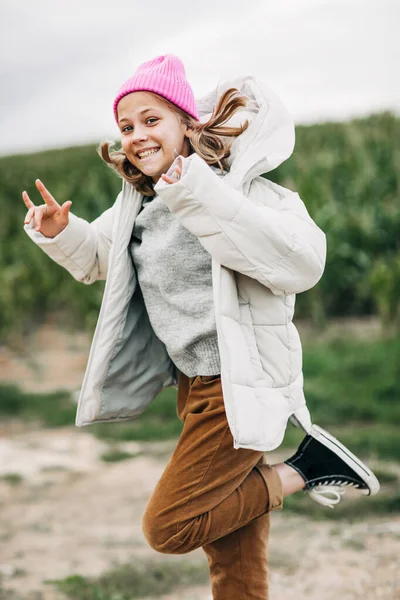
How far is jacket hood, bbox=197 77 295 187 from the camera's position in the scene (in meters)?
2.33

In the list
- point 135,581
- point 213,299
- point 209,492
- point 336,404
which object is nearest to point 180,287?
point 213,299

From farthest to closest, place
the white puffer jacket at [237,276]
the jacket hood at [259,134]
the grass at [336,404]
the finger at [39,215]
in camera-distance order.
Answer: the grass at [336,404], the finger at [39,215], the jacket hood at [259,134], the white puffer jacket at [237,276]

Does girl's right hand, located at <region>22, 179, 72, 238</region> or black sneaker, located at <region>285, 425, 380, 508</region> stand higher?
girl's right hand, located at <region>22, 179, 72, 238</region>

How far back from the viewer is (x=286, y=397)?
242 centimetres

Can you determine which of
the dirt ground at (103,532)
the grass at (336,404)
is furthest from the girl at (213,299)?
the grass at (336,404)

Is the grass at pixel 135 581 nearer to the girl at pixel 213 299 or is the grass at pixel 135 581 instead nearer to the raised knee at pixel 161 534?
the girl at pixel 213 299

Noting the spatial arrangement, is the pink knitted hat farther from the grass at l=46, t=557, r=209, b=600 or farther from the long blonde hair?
the grass at l=46, t=557, r=209, b=600

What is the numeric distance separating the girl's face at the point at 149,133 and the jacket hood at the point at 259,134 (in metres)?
0.19

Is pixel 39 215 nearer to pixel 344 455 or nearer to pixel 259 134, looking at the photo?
pixel 259 134

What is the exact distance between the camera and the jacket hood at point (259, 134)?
2.33m

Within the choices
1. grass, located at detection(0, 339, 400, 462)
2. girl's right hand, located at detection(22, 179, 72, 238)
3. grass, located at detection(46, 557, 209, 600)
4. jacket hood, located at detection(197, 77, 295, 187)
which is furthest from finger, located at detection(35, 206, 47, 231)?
grass, located at detection(0, 339, 400, 462)

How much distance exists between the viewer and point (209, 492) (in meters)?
2.37

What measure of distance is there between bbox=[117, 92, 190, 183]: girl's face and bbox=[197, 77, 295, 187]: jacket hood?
190 mm

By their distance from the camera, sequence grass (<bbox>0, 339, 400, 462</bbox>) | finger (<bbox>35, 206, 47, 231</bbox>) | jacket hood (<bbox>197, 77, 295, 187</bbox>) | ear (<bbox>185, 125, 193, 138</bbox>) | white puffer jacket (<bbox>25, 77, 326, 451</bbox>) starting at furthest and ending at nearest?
1. grass (<bbox>0, 339, 400, 462</bbox>)
2. finger (<bbox>35, 206, 47, 231</bbox>)
3. ear (<bbox>185, 125, 193, 138</bbox>)
4. jacket hood (<bbox>197, 77, 295, 187</bbox>)
5. white puffer jacket (<bbox>25, 77, 326, 451</bbox>)
